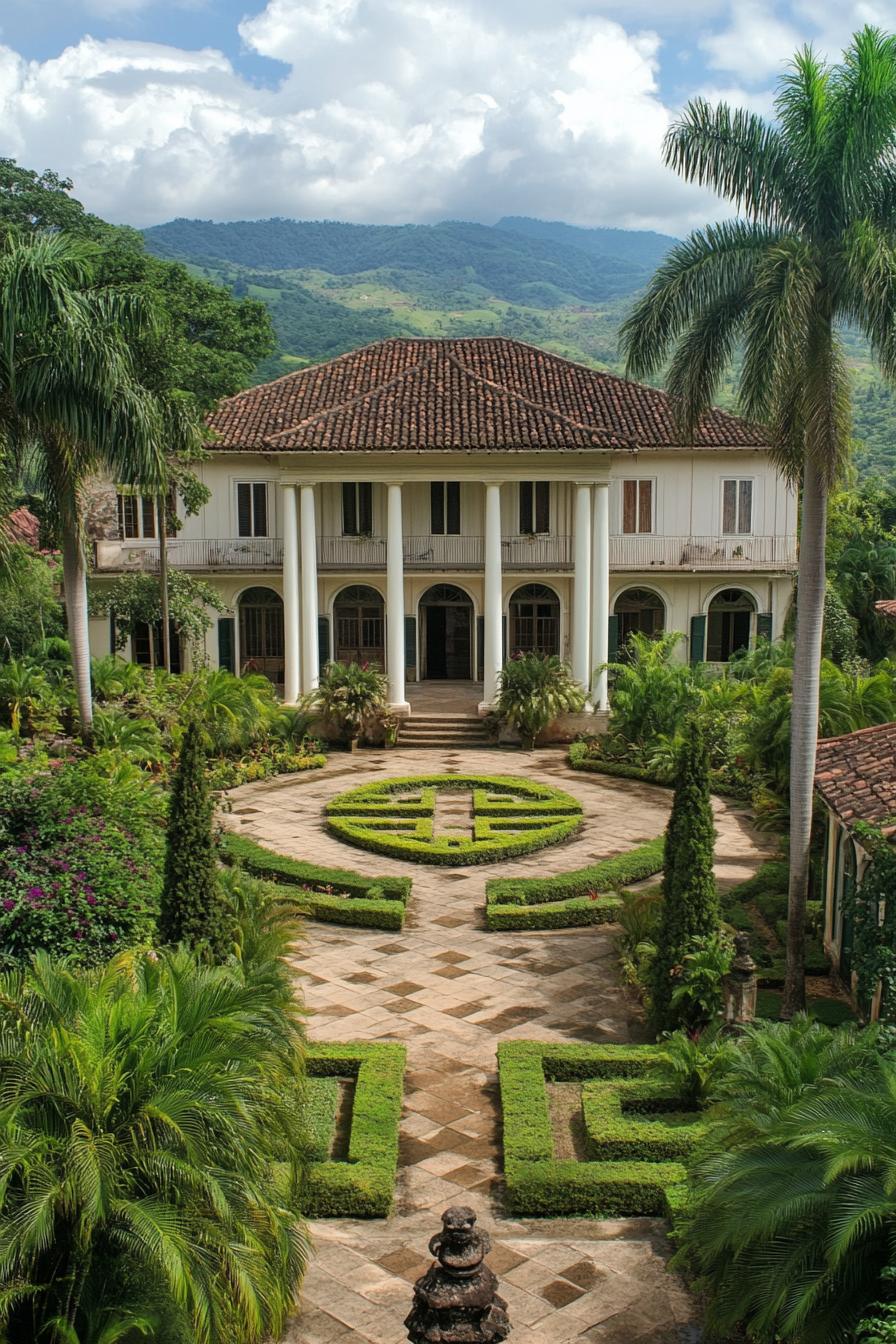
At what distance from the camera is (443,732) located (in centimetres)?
2756

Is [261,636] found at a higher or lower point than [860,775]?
higher

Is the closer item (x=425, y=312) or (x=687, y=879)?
(x=687, y=879)

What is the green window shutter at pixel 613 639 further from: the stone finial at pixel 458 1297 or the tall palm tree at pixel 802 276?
the stone finial at pixel 458 1297

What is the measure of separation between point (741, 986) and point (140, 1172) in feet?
20.0

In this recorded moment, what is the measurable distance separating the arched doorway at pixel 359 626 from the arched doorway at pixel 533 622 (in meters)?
3.32

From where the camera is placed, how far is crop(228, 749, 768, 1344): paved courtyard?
26.9ft

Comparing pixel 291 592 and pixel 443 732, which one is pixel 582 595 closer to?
pixel 443 732

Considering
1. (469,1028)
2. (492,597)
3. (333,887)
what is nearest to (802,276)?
(469,1028)

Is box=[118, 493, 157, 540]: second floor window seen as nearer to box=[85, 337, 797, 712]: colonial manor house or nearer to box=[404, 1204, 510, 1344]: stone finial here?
box=[85, 337, 797, 712]: colonial manor house

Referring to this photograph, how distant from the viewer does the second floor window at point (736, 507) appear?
101ft

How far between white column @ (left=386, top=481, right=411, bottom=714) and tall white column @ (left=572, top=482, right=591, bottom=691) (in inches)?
155

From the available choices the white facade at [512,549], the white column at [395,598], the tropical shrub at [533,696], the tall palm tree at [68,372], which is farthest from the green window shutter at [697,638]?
the tall palm tree at [68,372]

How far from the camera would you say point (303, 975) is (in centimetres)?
1448

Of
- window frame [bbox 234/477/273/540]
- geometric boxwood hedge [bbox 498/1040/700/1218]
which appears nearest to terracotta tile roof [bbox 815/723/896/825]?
geometric boxwood hedge [bbox 498/1040/700/1218]
